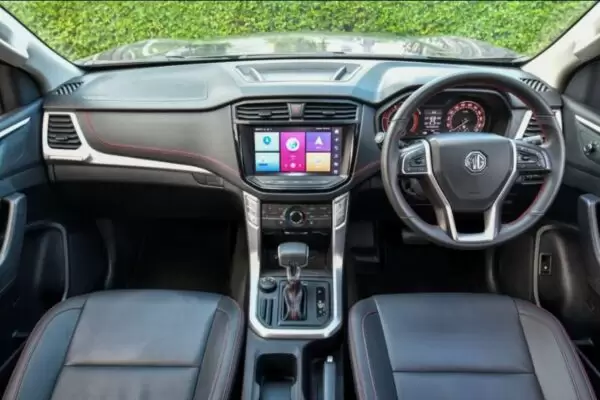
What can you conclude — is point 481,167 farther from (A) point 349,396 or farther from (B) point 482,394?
(A) point 349,396

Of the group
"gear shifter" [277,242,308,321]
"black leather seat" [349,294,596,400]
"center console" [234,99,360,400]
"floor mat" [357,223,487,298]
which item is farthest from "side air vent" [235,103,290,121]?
"floor mat" [357,223,487,298]

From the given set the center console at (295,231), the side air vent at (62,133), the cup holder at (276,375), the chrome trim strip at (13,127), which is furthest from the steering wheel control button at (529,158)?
the chrome trim strip at (13,127)

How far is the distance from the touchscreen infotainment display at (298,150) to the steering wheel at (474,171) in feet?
1.10

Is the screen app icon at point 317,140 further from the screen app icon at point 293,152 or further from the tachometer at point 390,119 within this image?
the tachometer at point 390,119

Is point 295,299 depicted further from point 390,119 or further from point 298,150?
point 390,119

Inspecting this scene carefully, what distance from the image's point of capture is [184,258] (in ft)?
9.44

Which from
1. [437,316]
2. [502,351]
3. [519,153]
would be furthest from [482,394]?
[519,153]

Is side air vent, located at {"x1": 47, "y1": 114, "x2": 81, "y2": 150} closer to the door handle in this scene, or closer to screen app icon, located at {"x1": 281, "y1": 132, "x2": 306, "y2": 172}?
the door handle

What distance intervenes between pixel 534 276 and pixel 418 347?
87 cm

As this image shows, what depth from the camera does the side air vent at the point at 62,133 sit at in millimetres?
2172

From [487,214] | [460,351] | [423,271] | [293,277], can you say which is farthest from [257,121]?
[423,271]

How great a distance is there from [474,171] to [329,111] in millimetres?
487

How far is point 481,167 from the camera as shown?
5.66 ft

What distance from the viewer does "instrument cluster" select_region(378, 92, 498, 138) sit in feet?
6.61
